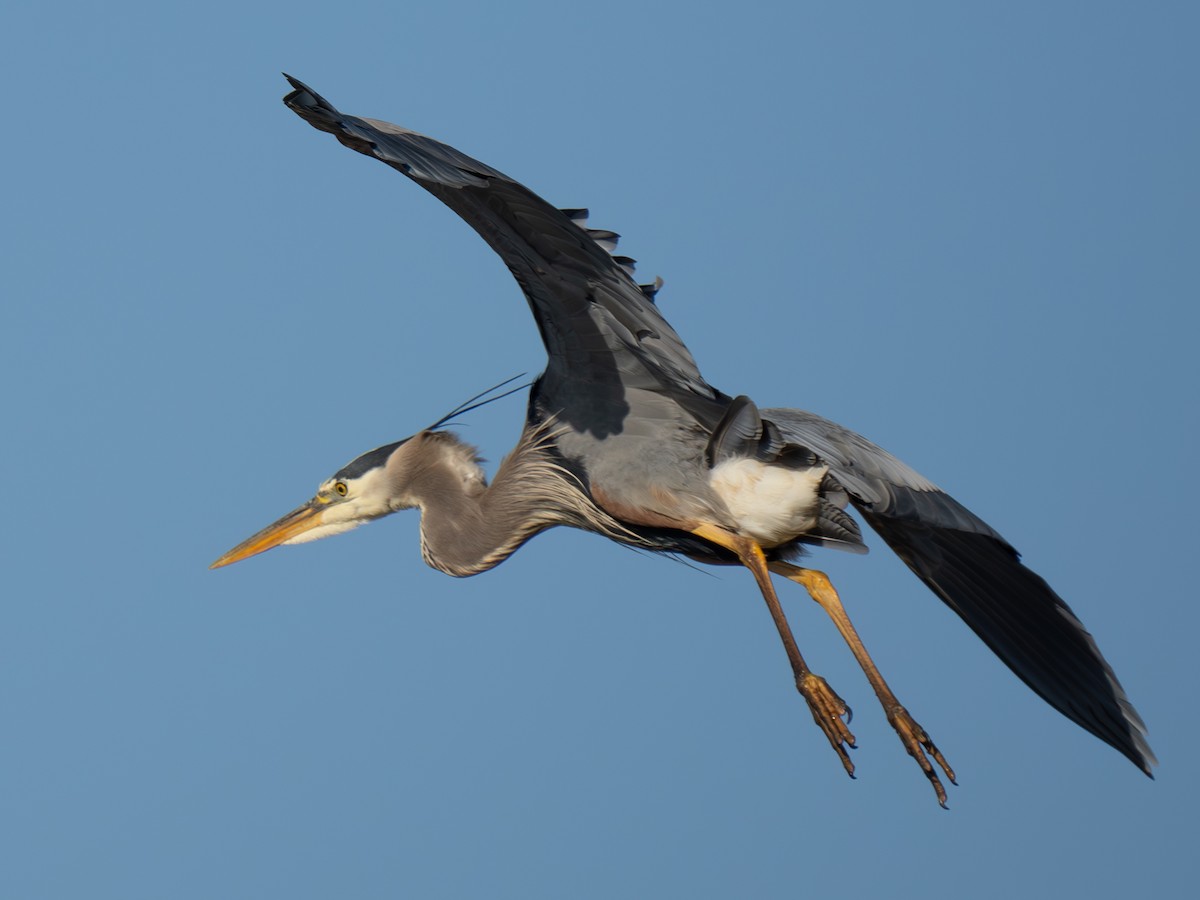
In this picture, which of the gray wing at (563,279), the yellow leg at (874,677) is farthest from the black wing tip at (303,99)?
the yellow leg at (874,677)

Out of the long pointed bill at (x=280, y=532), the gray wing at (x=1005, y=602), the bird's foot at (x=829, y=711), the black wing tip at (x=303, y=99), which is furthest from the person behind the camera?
the long pointed bill at (x=280, y=532)

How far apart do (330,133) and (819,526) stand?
211cm

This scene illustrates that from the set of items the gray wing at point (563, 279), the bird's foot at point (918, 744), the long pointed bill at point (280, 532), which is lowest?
the bird's foot at point (918, 744)

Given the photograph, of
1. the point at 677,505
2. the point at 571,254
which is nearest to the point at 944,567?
the point at 677,505

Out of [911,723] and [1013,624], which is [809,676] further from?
[1013,624]

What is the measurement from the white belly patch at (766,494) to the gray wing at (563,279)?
0.25 m

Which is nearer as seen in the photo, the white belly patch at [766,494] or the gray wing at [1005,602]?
the white belly patch at [766,494]

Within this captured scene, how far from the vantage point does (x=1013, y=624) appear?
236 inches

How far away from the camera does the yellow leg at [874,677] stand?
16.4ft

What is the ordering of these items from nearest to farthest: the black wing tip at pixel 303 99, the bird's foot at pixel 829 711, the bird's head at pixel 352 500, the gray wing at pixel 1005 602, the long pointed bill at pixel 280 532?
the black wing tip at pixel 303 99 < the bird's foot at pixel 829 711 < the gray wing at pixel 1005 602 < the bird's head at pixel 352 500 < the long pointed bill at pixel 280 532

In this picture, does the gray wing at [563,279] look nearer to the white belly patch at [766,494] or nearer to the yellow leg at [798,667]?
the white belly patch at [766,494]

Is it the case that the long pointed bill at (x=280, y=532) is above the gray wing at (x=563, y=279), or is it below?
below

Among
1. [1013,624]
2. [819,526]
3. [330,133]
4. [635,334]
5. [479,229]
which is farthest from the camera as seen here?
[1013,624]

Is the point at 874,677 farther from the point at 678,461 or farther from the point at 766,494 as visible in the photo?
the point at 678,461
